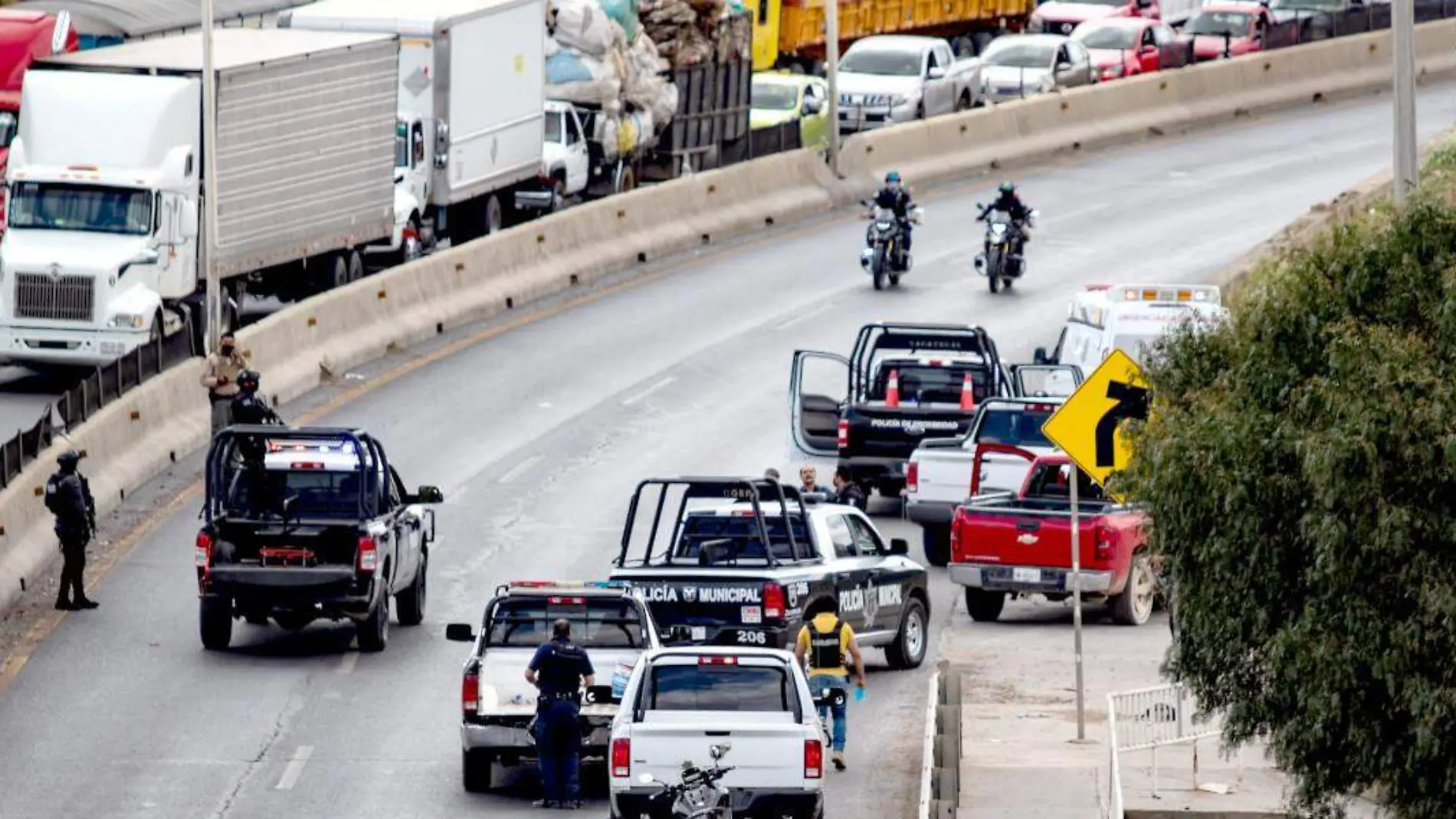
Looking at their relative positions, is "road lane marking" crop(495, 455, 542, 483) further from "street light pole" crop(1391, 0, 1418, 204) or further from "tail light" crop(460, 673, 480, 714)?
"tail light" crop(460, 673, 480, 714)

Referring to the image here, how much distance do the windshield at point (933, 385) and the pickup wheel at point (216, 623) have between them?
901cm

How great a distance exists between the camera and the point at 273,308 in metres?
41.9

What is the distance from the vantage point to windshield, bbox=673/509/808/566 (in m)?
24.6

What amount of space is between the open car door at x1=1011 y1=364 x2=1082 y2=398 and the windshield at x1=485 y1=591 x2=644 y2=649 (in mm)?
11449

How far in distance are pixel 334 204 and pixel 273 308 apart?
194cm

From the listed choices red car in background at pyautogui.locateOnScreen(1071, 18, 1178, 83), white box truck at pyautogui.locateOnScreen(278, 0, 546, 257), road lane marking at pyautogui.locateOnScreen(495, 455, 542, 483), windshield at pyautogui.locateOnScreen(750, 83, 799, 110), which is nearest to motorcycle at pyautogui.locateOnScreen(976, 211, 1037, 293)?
white box truck at pyautogui.locateOnScreen(278, 0, 546, 257)

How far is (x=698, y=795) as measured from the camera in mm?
18047

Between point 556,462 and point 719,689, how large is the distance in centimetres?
1462

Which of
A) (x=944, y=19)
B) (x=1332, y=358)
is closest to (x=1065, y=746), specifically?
(x=1332, y=358)

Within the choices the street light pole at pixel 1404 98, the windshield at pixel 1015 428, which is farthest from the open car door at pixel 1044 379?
the street light pole at pixel 1404 98

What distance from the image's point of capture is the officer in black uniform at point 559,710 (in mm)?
20500

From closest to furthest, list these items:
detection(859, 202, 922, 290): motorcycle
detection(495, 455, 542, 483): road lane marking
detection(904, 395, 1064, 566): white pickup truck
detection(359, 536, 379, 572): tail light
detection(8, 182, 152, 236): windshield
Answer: detection(359, 536, 379, 572): tail light < detection(904, 395, 1064, 566): white pickup truck < detection(495, 455, 542, 483): road lane marking < detection(8, 182, 152, 236): windshield < detection(859, 202, 922, 290): motorcycle

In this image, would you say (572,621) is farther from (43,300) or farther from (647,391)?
(647,391)

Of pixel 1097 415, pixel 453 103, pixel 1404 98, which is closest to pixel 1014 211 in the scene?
pixel 453 103
